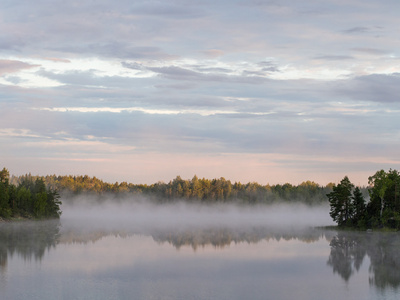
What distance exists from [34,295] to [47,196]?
142 meters

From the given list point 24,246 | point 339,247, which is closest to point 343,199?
point 339,247

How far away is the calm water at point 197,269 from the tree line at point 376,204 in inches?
648

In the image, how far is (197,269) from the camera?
6066cm

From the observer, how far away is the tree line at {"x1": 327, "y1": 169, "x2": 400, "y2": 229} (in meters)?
113

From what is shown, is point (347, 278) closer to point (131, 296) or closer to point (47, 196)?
point (131, 296)

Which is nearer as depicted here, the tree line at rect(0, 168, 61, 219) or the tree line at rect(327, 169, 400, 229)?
the tree line at rect(327, 169, 400, 229)

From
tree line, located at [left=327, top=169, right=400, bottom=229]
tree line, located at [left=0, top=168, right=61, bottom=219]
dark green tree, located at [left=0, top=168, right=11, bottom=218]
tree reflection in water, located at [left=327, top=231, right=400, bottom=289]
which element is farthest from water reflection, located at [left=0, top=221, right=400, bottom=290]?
tree line, located at [left=0, top=168, right=61, bottom=219]

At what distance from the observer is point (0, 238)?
94.4m

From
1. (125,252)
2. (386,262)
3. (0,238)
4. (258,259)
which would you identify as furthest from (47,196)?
(386,262)

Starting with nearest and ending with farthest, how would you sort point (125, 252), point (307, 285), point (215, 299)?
1. point (215, 299)
2. point (307, 285)
3. point (125, 252)

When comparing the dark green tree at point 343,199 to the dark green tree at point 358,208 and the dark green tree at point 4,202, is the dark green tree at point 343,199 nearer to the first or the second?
the dark green tree at point 358,208

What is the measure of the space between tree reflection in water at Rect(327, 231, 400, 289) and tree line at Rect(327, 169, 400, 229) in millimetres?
6182

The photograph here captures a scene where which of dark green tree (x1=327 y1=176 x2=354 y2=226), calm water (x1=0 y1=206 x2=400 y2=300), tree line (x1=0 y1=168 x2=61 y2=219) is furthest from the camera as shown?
tree line (x1=0 y1=168 x2=61 y2=219)

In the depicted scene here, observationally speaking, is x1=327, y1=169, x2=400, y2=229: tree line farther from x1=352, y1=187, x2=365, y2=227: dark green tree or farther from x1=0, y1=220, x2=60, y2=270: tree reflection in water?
x1=0, y1=220, x2=60, y2=270: tree reflection in water
